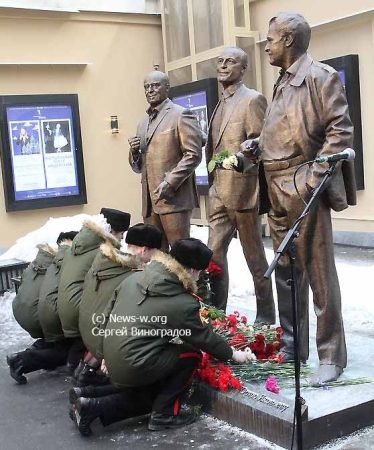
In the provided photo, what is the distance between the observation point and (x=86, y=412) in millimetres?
3768

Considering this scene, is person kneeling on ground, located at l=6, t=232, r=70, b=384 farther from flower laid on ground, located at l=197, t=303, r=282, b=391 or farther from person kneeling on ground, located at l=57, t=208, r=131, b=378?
flower laid on ground, located at l=197, t=303, r=282, b=391

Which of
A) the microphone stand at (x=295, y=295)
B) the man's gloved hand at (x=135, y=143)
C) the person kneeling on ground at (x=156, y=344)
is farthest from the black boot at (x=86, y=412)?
the man's gloved hand at (x=135, y=143)

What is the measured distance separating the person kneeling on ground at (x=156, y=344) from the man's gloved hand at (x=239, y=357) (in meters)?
0.18

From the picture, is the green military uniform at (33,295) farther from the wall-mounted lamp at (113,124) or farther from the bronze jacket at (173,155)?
the wall-mounted lamp at (113,124)

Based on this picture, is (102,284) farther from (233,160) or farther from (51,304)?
(233,160)

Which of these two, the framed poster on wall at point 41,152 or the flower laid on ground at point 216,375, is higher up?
the framed poster on wall at point 41,152

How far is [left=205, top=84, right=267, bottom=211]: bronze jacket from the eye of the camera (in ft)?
16.5

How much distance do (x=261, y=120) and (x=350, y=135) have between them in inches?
51.9

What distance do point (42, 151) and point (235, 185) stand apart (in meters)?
7.52

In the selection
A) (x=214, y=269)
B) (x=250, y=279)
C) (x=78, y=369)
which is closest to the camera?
(x=78, y=369)

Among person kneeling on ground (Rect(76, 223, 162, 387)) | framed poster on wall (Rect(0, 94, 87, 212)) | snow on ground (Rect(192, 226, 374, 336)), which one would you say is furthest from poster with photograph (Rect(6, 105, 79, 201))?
person kneeling on ground (Rect(76, 223, 162, 387))

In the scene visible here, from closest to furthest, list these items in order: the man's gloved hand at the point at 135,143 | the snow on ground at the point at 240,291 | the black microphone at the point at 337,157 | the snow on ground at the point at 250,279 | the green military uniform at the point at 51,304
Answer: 1. the black microphone at the point at 337,157
2. the green military uniform at the point at 51,304
3. the man's gloved hand at the point at 135,143
4. the snow on ground at the point at 240,291
5. the snow on ground at the point at 250,279

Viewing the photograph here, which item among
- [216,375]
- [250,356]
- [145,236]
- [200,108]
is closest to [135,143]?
[145,236]

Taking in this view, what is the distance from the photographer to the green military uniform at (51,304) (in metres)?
4.98
